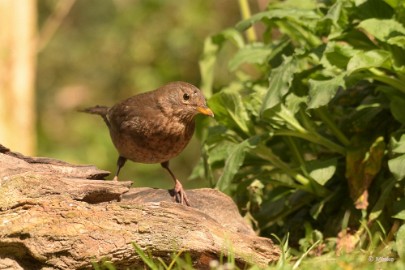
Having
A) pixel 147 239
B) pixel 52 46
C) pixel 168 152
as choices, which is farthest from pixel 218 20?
pixel 147 239

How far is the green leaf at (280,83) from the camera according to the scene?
5.31 m

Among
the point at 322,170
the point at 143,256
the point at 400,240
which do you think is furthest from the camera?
the point at 322,170

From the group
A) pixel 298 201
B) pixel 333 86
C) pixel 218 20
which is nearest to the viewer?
pixel 333 86

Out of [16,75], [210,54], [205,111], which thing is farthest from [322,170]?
[16,75]

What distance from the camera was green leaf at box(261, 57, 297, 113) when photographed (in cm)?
531

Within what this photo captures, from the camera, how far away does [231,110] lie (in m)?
5.84

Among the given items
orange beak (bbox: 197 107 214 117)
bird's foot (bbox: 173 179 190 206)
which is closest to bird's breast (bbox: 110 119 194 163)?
orange beak (bbox: 197 107 214 117)

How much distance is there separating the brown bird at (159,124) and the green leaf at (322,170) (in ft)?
2.47

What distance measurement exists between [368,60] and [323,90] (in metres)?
0.31

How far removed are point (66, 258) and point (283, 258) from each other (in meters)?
1.06

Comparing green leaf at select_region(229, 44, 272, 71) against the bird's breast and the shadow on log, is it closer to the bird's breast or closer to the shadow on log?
the bird's breast

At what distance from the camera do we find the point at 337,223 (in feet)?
19.0

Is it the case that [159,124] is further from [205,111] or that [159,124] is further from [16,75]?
[16,75]

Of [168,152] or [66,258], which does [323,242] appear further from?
[66,258]
